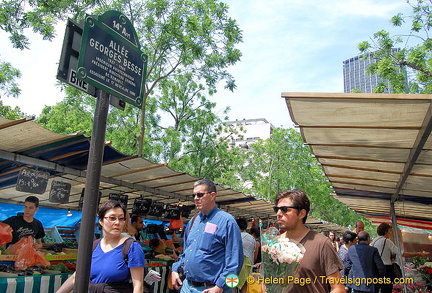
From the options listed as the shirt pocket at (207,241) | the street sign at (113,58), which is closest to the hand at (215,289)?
the shirt pocket at (207,241)

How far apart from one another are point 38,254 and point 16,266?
37 centimetres

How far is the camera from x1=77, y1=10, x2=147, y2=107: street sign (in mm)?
2295

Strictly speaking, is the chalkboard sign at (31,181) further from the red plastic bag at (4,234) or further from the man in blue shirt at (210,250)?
the man in blue shirt at (210,250)

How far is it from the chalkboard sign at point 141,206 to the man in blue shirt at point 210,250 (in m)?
6.84

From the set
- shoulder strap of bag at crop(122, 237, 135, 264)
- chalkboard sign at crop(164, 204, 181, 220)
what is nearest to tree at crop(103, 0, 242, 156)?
chalkboard sign at crop(164, 204, 181, 220)

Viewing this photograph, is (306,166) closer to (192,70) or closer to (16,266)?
(192,70)

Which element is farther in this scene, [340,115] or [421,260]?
[421,260]

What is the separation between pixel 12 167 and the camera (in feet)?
22.2

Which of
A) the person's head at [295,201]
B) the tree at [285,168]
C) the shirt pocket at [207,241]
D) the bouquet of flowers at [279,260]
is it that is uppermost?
the tree at [285,168]

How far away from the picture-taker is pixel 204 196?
3.70m

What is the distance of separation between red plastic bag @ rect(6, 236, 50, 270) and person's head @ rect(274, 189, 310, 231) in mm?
3844

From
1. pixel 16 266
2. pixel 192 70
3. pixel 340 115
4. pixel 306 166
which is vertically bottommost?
pixel 16 266

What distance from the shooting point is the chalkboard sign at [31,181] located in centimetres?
622

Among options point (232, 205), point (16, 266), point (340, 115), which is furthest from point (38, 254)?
point (232, 205)
